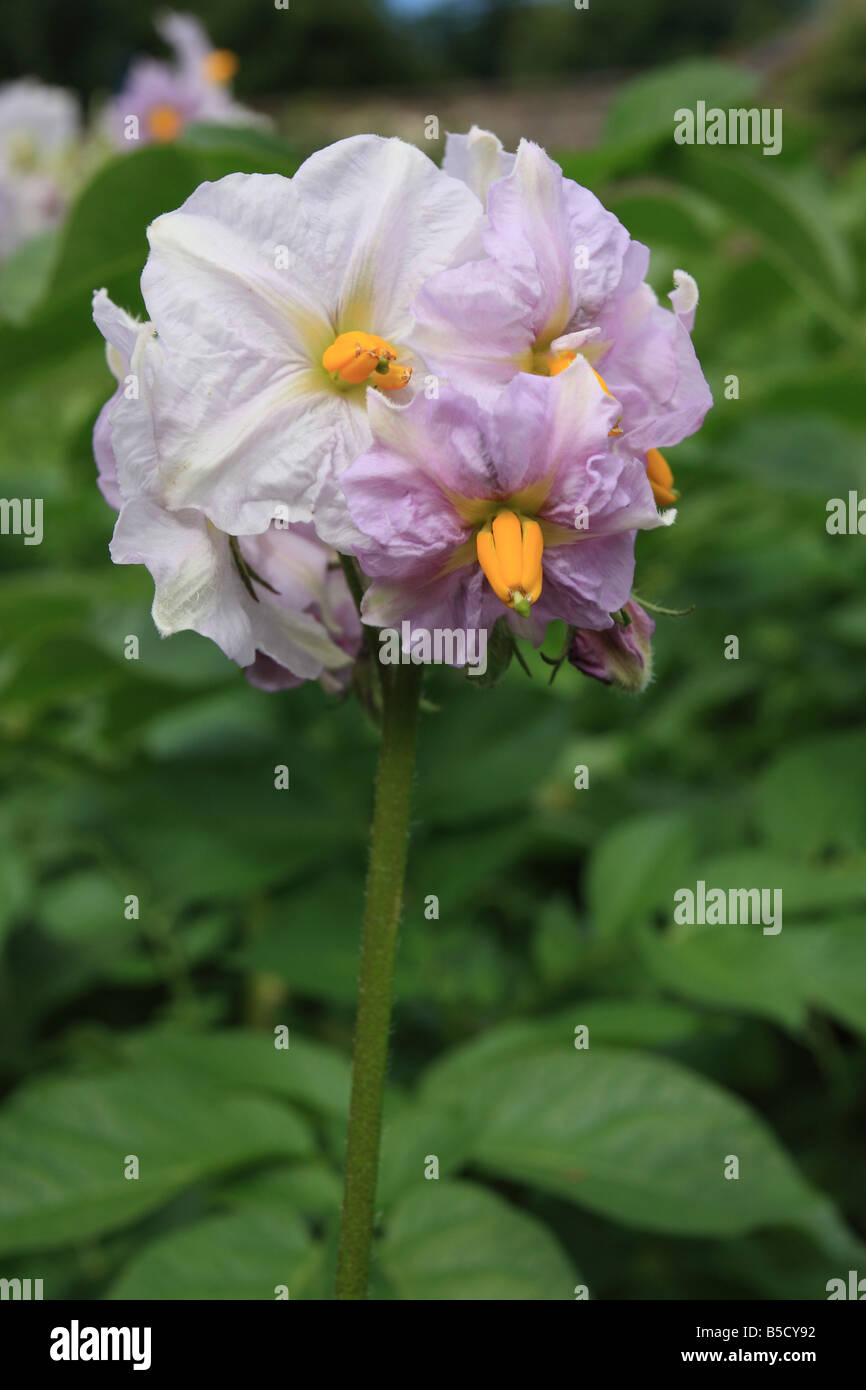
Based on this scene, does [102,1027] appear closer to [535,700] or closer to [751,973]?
[535,700]

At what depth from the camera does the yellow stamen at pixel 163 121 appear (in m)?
2.69

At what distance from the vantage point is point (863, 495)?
5.65ft

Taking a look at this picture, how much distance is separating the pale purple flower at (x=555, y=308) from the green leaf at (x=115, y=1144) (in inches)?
28.6

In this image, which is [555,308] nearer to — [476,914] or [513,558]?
[513,558]

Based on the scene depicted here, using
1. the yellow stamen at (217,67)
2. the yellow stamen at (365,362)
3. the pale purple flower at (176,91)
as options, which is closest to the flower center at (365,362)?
the yellow stamen at (365,362)

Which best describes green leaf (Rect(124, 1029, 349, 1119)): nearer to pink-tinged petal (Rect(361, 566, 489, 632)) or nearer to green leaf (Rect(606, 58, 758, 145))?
pink-tinged petal (Rect(361, 566, 489, 632))

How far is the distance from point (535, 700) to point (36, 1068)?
29.7 inches

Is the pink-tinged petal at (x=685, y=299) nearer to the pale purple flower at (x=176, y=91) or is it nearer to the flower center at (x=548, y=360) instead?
the flower center at (x=548, y=360)

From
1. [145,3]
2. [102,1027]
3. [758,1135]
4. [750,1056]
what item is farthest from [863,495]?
[145,3]

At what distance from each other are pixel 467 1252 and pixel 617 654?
1.69 ft

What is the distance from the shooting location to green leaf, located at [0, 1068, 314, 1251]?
3.29 feet

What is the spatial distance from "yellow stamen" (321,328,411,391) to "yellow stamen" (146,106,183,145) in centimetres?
235

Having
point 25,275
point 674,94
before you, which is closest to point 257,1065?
point 25,275

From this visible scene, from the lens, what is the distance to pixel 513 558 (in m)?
0.58
